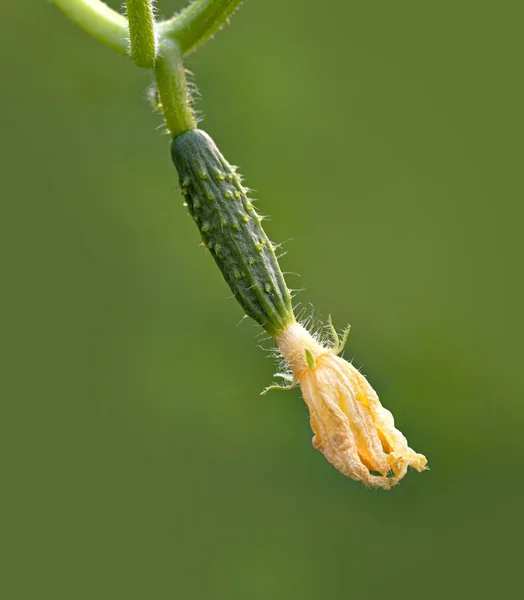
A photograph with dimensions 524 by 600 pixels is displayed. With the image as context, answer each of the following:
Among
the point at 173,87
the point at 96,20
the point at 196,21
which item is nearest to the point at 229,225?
the point at 173,87

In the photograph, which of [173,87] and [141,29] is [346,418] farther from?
[141,29]

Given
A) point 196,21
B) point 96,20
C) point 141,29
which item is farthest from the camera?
point 96,20

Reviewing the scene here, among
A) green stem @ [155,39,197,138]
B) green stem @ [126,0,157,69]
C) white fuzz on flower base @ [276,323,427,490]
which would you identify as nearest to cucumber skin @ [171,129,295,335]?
green stem @ [155,39,197,138]

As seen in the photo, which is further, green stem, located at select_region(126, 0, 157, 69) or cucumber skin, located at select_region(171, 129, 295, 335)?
cucumber skin, located at select_region(171, 129, 295, 335)

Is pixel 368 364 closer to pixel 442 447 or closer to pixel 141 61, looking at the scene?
pixel 442 447

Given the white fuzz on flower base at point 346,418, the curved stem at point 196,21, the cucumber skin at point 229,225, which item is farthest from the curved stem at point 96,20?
the white fuzz on flower base at point 346,418

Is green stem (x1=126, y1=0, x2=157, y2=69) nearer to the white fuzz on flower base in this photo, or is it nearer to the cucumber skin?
the cucumber skin
